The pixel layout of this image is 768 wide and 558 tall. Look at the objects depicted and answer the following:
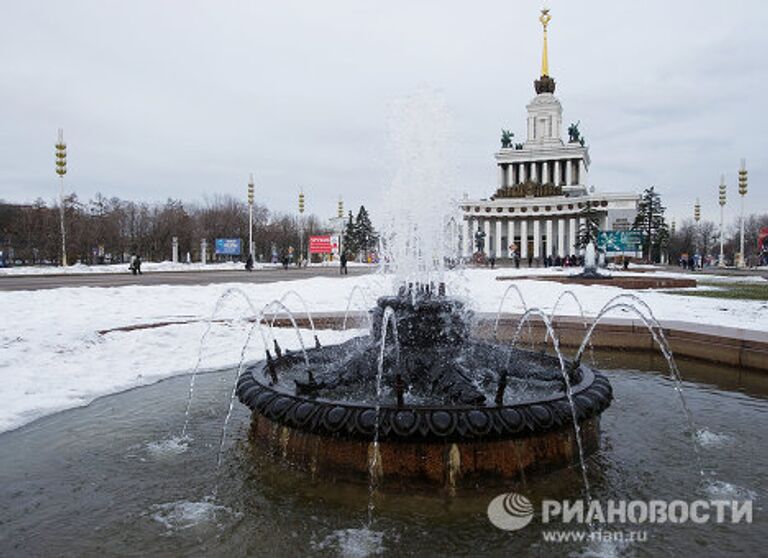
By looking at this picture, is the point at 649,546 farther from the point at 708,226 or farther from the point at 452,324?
the point at 708,226

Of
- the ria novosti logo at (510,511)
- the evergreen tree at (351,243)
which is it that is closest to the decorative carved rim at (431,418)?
the ria novosti logo at (510,511)

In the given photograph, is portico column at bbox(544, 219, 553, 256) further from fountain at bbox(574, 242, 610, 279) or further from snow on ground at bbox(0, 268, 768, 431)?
snow on ground at bbox(0, 268, 768, 431)

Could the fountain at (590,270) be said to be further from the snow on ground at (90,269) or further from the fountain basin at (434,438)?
the snow on ground at (90,269)

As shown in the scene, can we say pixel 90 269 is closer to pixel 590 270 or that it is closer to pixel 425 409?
pixel 590 270

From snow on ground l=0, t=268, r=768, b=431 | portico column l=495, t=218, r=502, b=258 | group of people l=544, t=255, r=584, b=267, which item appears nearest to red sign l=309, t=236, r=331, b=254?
group of people l=544, t=255, r=584, b=267

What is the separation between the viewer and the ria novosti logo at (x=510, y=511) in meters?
3.68

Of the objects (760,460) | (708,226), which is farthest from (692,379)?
(708,226)

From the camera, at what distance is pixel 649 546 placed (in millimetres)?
3412

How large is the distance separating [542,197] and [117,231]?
224 feet

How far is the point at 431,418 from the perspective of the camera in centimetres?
402

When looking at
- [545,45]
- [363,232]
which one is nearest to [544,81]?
[545,45]

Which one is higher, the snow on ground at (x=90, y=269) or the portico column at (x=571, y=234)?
the portico column at (x=571, y=234)

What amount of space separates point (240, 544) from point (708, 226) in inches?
5658

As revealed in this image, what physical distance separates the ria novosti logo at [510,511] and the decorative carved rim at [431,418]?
44 cm
